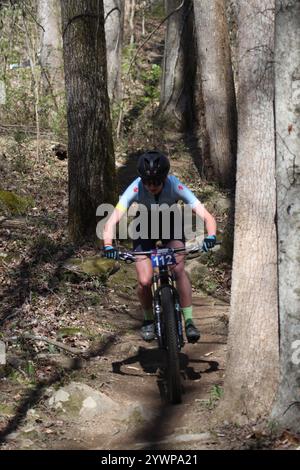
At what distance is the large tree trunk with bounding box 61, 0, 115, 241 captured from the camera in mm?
10758

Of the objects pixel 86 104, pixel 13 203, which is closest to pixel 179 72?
pixel 13 203

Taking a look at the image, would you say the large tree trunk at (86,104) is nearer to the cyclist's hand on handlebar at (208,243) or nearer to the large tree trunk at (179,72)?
the cyclist's hand on handlebar at (208,243)

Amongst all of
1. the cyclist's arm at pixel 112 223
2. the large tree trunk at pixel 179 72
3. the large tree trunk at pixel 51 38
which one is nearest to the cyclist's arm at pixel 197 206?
the cyclist's arm at pixel 112 223

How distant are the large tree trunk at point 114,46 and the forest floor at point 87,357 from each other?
693 cm

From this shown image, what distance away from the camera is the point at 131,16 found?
28375 mm

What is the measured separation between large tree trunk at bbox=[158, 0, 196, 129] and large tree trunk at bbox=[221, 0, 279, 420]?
12818 millimetres

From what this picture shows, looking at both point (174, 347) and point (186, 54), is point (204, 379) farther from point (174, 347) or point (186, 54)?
point (186, 54)

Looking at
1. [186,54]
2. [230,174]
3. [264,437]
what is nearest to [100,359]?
[264,437]

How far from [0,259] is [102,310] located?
168cm

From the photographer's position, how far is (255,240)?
5.80 m

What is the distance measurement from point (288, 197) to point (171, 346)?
1.89 meters

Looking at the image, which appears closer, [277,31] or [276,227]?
[277,31]

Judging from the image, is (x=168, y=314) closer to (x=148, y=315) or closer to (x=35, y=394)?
(x=148, y=315)

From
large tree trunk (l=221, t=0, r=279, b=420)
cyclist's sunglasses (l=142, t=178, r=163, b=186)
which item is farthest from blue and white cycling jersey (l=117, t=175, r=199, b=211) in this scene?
large tree trunk (l=221, t=0, r=279, b=420)
